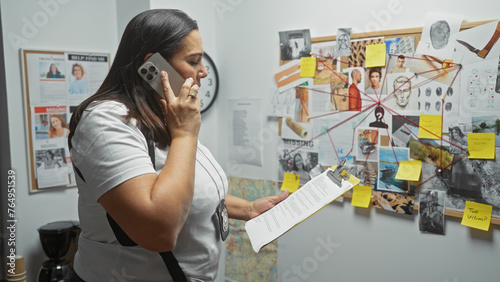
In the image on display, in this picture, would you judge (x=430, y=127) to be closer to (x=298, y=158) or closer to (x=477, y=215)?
(x=477, y=215)

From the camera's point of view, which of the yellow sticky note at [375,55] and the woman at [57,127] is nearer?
the yellow sticky note at [375,55]

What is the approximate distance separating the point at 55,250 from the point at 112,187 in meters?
1.56

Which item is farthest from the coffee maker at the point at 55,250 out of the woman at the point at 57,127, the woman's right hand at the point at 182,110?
the woman's right hand at the point at 182,110

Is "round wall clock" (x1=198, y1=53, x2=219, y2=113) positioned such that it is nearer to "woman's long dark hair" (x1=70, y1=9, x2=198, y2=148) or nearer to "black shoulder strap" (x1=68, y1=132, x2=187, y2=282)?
"woman's long dark hair" (x1=70, y1=9, x2=198, y2=148)

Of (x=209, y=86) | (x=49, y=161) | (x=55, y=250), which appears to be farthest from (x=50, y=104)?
(x=209, y=86)

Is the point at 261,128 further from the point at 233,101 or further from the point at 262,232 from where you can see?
the point at 262,232

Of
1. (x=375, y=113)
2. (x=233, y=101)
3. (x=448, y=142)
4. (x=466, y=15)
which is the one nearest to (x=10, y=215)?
(x=233, y=101)

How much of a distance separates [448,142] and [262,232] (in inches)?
34.8

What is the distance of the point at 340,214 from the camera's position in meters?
1.98

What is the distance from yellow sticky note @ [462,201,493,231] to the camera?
150 cm

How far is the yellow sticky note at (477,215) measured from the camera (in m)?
1.50

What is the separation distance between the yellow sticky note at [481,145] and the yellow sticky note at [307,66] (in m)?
0.79

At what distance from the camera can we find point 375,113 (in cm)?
181

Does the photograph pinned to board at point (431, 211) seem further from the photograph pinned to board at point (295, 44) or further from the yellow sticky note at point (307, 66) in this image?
the photograph pinned to board at point (295, 44)
